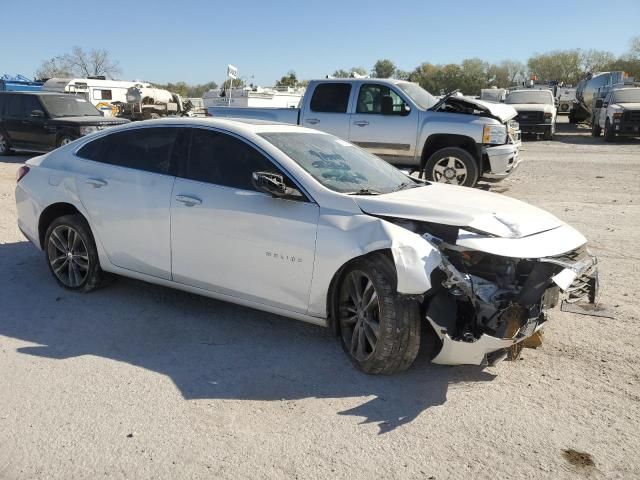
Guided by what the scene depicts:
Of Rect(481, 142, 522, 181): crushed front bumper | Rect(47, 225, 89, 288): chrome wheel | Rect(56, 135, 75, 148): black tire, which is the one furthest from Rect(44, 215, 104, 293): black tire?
Rect(56, 135, 75, 148): black tire

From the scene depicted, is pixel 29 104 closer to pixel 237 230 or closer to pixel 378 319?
pixel 237 230

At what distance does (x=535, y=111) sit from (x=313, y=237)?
75.3 ft

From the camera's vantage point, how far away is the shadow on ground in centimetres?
372

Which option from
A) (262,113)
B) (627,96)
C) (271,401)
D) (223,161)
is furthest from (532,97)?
(271,401)

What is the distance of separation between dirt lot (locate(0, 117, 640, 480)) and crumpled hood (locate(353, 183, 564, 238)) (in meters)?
0.93

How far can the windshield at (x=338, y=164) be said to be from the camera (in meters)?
4.44

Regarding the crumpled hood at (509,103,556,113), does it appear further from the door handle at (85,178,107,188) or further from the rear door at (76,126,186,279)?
the door handle at (85,178,107,188)

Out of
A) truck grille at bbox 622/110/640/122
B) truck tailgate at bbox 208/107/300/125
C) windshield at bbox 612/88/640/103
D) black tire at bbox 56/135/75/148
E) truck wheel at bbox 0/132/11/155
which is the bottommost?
truck wheel at bbox 0/132/11/155

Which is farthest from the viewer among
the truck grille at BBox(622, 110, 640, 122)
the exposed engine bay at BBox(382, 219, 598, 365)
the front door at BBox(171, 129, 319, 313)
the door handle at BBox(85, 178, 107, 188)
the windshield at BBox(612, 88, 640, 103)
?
the windshield at BBox(612, 88, 640, 103)

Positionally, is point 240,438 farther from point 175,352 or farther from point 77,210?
point 77,210

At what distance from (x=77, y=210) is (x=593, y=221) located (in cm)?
691

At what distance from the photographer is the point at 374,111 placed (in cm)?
1114

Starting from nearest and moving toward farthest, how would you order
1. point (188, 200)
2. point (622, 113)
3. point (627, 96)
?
point (188, 200) → point (622, 113) → point (627, 96)

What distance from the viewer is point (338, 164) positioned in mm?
4750
